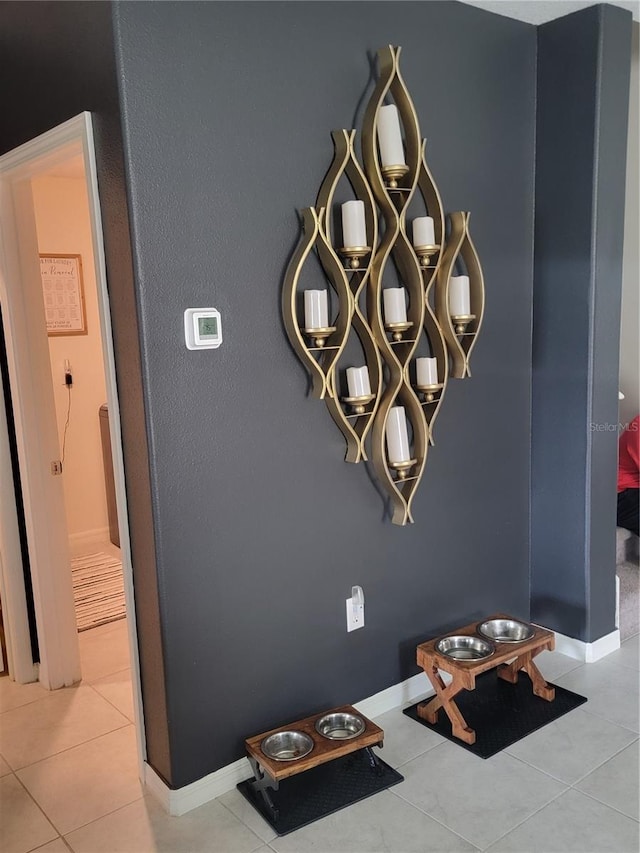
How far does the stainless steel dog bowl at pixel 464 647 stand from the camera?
2611mm

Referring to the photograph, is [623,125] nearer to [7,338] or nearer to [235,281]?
[235,281]

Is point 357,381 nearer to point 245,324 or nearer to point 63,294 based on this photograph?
point 245,324

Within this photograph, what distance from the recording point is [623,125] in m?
2.79

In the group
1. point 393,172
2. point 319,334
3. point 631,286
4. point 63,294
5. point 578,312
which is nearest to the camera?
point 319,334

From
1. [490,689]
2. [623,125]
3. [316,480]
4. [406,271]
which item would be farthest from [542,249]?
[490,689]

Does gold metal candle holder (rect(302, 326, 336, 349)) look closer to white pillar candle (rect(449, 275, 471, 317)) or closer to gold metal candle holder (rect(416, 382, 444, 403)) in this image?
gold metal candle holder (rect(416, 382, 444, 403))

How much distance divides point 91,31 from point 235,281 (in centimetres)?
73

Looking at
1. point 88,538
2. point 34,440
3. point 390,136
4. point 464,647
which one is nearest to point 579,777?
point 464,647

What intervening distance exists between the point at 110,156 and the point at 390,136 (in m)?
0.85

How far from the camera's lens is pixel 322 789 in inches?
89.4

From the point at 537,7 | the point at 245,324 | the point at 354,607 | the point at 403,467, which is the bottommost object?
the point at 354,607

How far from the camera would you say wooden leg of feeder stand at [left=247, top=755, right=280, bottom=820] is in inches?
85.5

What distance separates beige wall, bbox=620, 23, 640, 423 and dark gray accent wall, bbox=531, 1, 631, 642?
1052 mm

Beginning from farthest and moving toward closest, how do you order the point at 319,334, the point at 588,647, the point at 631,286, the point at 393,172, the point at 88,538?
the point at 88,538, the point at 631,286, the point at 588,647, the point at 393,172, the point at 319,334
